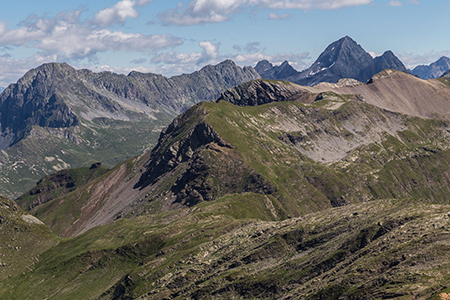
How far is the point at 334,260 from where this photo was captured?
130625mm

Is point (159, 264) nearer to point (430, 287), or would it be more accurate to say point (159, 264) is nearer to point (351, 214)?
point (351, 214)

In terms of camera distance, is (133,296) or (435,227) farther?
(133,296)

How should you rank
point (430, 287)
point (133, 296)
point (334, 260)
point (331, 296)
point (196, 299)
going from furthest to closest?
point (133, 296) < point (196, 299) < point (334, 260) < point (331, 296) < point (430, 287)

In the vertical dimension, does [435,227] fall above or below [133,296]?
above

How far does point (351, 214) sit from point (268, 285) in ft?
152

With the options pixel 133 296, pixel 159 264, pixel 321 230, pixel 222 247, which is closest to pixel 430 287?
pixel 321 230

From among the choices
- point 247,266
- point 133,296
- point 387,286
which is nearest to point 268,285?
point 247,266

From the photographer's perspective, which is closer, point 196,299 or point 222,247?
point 196,299

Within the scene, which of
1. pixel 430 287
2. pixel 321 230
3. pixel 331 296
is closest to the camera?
pixel 430 287

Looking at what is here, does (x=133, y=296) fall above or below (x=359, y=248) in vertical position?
below

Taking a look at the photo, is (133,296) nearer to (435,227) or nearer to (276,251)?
(276,251)

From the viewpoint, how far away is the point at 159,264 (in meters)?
199

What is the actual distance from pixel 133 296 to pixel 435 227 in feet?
356

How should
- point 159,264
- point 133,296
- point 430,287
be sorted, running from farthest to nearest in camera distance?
1. point 159,264
2. point 133,296
3. point 430,287
